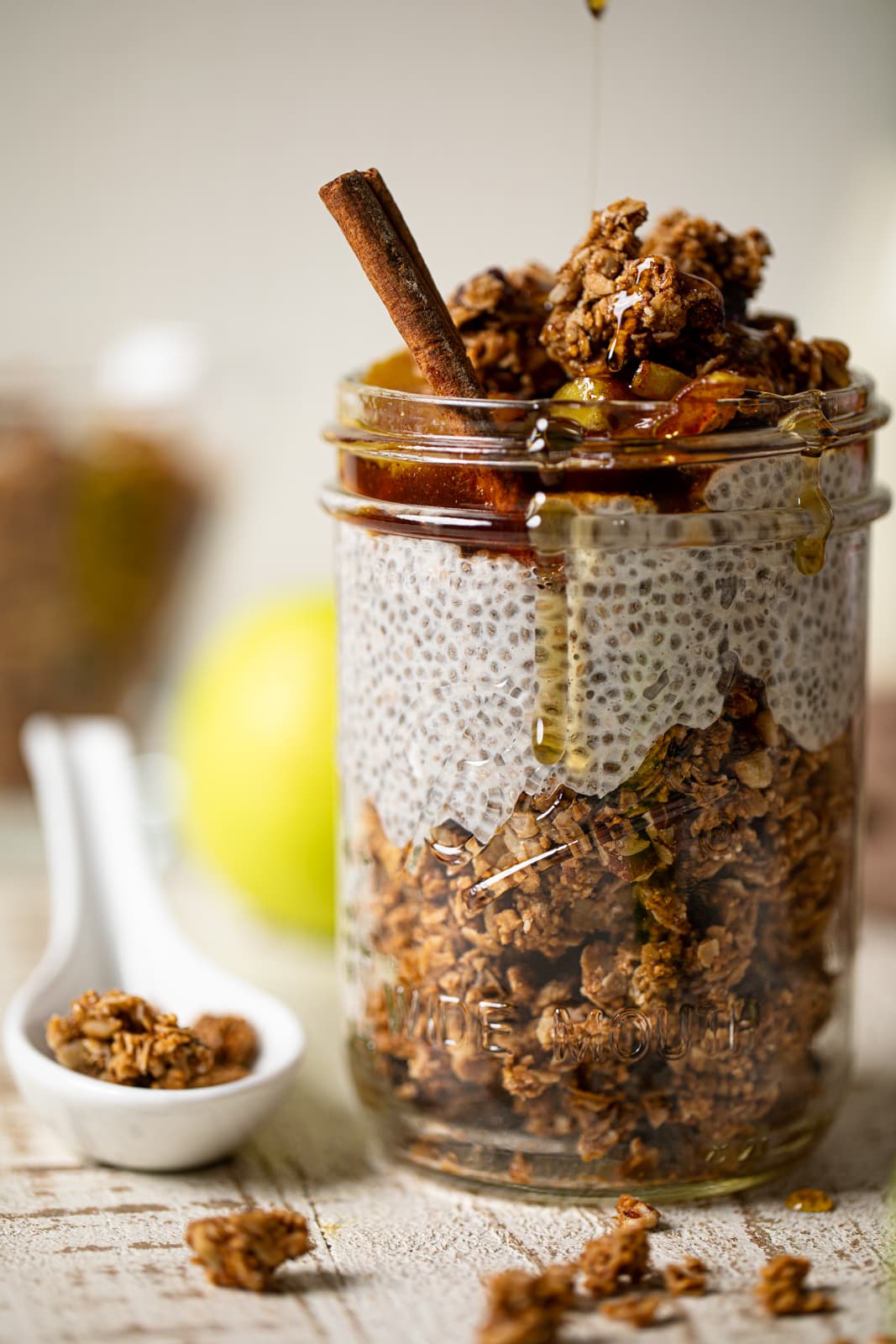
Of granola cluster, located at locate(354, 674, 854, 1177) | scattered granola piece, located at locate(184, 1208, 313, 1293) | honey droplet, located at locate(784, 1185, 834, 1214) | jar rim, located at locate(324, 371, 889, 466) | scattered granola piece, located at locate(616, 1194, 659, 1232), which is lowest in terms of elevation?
honey droplet, located at locate(784, 1185, 834, 1214)

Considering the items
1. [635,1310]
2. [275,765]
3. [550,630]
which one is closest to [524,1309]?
[635,1310]

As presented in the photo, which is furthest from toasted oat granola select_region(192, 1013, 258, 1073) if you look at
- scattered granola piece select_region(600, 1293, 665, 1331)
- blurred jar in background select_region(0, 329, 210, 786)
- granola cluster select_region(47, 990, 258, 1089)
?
blurred jar in background select_region(0, 329, 210, 786)

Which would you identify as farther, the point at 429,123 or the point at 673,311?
the point at 429,123

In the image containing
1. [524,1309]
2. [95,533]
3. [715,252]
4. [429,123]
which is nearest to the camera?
[524,1309]

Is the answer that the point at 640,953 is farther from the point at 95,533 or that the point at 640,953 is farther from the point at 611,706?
the point at 95,533

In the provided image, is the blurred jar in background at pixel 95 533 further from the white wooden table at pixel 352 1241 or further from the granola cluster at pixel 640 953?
the granola cluster at pixel 640 953

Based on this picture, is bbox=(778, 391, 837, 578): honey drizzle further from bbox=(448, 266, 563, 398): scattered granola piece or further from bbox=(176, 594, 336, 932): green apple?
bbox=(176, 594, 336, 932): green apple
